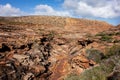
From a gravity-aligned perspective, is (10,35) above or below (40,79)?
above

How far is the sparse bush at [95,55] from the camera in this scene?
117ft

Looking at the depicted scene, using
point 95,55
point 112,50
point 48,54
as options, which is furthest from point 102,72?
point 48,54

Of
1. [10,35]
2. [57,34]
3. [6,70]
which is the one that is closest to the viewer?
[6,70]

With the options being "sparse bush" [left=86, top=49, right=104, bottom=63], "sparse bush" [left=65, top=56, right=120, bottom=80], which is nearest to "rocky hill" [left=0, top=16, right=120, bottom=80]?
"sparse bush" [left=86, top=49, right=104, bottom=63]

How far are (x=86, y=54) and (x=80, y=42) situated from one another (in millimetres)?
8290

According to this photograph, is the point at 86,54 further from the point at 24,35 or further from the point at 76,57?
the point at 24,35

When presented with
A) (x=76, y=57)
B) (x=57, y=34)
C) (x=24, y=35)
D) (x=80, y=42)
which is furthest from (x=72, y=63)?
(x=57, y=34)

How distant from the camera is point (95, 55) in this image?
120 feet

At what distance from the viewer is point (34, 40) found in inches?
1777

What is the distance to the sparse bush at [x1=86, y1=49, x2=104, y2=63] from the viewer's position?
1406 inches

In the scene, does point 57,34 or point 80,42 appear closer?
point 80,42

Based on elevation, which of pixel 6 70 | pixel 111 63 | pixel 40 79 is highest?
pixel 111 63

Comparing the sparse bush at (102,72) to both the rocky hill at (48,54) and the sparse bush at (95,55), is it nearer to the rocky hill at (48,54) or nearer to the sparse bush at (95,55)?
the rocky hill at (48,54)

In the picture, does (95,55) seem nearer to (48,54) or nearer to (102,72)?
(48,54)
